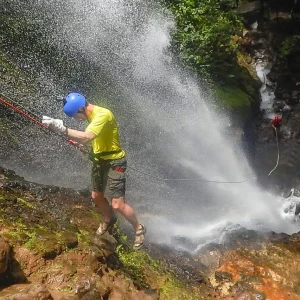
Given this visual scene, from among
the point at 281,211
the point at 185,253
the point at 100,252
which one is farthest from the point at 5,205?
the point at 281,211

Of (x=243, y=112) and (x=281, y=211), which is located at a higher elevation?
(x=243, y=112)

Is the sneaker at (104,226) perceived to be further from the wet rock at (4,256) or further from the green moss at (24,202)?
the wet rock at (4,256)

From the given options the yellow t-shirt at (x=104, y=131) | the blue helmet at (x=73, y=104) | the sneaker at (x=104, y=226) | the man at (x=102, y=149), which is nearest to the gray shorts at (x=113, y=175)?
the man at (x=102, y=149)

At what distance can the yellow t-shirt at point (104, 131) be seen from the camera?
14.4 feet

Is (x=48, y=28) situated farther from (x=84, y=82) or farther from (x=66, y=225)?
(x=66, y=225)

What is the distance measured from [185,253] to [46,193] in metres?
2.79

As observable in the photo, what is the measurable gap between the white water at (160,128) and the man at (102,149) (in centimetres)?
216

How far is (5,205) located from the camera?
477 cm

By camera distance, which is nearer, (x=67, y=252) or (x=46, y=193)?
(x=67, y=252)

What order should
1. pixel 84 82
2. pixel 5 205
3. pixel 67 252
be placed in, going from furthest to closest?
pixel 84 82
pixel 5 205
pixel 67 252

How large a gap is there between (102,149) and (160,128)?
Answer: 7.01 metres

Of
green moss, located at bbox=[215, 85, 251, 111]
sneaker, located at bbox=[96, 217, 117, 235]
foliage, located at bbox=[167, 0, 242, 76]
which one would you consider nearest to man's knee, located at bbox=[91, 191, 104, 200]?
sneaker, located at bbox=[96, 217, 117, 235]

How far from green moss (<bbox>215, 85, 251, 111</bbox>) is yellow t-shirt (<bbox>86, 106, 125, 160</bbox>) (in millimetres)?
8790

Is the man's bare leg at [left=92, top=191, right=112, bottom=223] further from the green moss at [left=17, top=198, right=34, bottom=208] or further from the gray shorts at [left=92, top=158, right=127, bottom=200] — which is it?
the green moss at [left=17, top=198, right=34, bottom=208]
